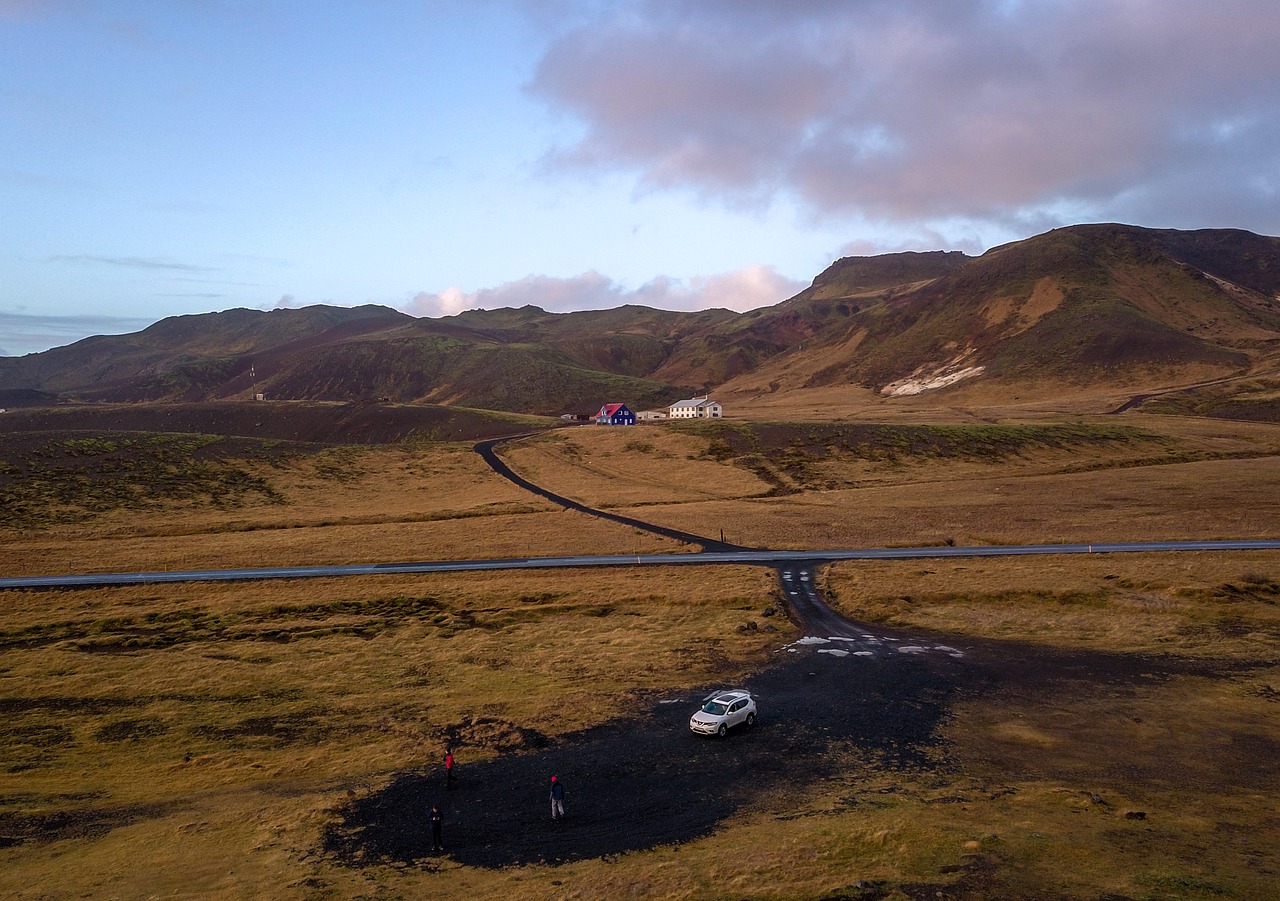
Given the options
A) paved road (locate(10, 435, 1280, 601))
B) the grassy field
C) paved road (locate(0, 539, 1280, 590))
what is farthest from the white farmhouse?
paved road (locate(0, 539, 1280, 590))

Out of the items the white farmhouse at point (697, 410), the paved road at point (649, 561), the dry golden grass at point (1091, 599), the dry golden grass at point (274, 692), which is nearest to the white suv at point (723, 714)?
the dry golden grass at point (274, 692)

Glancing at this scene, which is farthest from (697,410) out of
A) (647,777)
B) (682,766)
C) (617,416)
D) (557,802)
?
(557,802)

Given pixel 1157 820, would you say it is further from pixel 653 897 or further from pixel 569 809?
pixel 569 809

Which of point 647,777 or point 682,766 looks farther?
point 682,766

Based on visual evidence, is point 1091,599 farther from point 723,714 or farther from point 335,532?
point 335,532

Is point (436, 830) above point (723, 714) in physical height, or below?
below

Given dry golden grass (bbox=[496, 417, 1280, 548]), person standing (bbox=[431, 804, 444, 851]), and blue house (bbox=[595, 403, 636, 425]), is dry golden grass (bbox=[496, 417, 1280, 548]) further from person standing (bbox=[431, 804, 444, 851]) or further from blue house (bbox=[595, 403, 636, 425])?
person standing (bbox=[431, 804, 444, 851])
